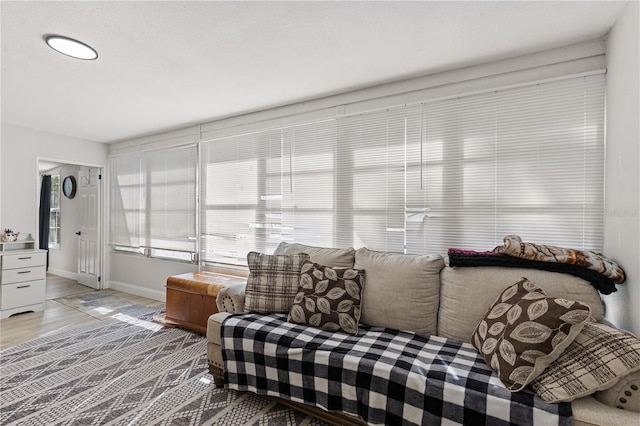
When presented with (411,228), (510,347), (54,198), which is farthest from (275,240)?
(54,198)

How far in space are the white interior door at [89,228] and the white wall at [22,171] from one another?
81 cm

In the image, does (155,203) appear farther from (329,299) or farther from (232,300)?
(329,299)

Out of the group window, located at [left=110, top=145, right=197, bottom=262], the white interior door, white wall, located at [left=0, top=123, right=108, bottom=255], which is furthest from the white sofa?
the white interior door

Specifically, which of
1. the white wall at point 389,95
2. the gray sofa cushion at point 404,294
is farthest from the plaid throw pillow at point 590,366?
the white wall at point 389,95

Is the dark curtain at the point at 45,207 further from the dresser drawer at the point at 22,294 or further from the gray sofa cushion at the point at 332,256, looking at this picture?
the gray sofa cushion at the point at 332,256

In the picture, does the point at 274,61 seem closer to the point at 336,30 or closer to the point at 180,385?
the point at 336,30

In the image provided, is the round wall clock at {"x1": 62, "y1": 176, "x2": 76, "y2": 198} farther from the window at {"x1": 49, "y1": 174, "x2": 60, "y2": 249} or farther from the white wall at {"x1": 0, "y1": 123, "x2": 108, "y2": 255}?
the white wall at {"x1": 0, "y1": 123, "x2": 108, "y2": 255}

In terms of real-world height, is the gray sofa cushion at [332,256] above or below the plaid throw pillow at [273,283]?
above

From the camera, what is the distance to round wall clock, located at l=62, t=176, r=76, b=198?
5.72 meters

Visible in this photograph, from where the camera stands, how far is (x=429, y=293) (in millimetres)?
2146

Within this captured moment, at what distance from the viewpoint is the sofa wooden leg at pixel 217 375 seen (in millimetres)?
2213

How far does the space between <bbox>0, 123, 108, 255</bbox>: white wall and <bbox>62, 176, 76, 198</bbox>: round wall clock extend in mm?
1302

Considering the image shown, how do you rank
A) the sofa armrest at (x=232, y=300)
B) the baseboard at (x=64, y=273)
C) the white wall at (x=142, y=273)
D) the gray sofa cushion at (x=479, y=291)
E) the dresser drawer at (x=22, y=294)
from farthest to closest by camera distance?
1. the baseboard at (x=64, y=273)
2. the white wall at (x=142, y=273)
3. the dresser drawer at (x=22, y=294)
4. the sofa armrest at (x=232, y=300)
5. the gray sofa cushion at (x=479, y=291)

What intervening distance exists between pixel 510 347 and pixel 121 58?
3099 mm
